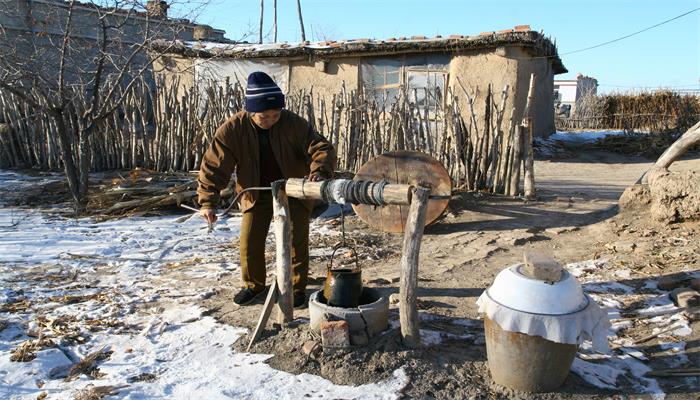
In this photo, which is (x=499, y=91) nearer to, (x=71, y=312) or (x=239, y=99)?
(x=239, y=99)

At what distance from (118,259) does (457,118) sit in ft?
14.0

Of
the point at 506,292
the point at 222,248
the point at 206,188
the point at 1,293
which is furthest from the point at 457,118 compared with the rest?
the point at 1,293

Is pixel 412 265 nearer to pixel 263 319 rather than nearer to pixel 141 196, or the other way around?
pixel 263 319

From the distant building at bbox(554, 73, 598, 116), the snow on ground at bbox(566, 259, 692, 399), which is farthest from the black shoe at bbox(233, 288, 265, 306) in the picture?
the distant building at bbox(554, 73, 598, 116)

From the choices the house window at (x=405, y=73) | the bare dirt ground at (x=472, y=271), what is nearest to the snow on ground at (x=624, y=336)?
the bare dirt ground at (x=472, y=271)

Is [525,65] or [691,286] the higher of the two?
[525,65]

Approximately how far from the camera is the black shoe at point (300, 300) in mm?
3658

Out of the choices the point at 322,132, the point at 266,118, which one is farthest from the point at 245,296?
the point at 322,132

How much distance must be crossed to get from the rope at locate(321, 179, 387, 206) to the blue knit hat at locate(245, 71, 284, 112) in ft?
2.27

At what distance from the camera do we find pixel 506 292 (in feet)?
8.08

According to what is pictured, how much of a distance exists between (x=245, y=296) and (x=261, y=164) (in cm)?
91

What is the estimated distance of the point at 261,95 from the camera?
3.23 m

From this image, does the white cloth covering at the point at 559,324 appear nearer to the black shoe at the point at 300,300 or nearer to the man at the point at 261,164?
the man at the point at 261,164

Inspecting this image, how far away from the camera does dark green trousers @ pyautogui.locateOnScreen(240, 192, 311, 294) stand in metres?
3.59
